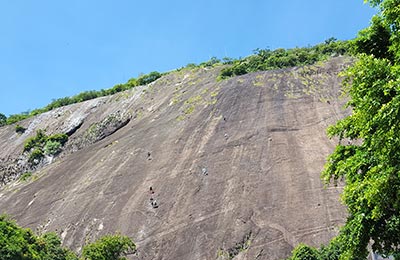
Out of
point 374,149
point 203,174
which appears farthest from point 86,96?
point 374,149

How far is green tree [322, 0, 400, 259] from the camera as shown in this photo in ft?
25.7

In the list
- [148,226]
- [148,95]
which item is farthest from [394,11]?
[148,95]

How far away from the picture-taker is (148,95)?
6025 cm

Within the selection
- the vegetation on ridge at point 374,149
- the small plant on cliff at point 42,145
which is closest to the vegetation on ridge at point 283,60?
the small plant on cliff at point 42,145

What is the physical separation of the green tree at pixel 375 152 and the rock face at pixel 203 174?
652 inches

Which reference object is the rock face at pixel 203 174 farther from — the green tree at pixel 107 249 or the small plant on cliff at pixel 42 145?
the green tree at pixel 107 249

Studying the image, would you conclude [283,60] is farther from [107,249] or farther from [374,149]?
[374,149]

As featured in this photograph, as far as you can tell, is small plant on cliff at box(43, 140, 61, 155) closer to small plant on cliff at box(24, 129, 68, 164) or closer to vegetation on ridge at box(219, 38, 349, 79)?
small plant on cliff at box(24, 129, 68, 164)

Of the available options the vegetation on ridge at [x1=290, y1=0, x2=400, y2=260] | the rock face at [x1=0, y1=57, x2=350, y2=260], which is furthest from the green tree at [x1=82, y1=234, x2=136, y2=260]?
the vegetation on ridge at [x1=290, y1=0, x2=400, y2=260]

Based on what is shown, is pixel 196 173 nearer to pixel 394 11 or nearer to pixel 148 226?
pixel 148 226

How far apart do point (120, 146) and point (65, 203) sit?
903cm

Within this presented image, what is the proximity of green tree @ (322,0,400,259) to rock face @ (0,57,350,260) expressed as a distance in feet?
54.3

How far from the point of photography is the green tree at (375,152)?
7.83 meters

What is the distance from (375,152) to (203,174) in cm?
2758
